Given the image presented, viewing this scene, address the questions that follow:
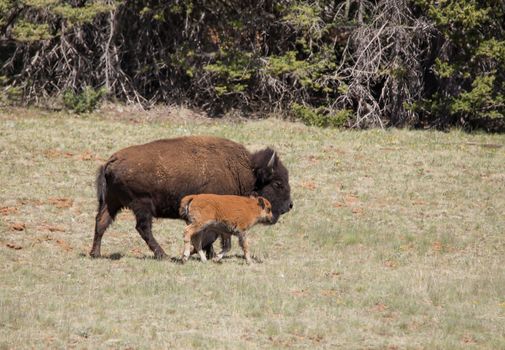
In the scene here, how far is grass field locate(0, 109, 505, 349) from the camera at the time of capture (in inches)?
456

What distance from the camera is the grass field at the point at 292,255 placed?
38.0 feet

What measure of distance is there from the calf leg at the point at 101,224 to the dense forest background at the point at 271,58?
14378 millimetres

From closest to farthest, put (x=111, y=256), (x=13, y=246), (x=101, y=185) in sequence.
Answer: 1. (x=101, y=185)
2. (x=111, y=256)
3. (x=13, y=246)

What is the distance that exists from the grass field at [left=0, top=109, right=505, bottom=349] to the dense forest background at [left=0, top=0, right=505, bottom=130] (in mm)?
2294

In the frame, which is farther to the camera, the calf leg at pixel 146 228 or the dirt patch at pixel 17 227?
the dirt patch at pixel 17 227

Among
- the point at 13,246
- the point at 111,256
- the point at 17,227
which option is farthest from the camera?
the point at 17,227

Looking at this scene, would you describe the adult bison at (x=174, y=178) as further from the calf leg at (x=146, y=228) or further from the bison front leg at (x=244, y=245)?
the bison front leg at (x=244, y=245)

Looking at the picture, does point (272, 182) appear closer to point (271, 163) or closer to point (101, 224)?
point (271, 163)

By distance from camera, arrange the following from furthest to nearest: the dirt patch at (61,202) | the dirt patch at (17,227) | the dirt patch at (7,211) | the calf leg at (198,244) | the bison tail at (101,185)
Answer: the dirt patch at (61,202) → the dirt patch at (7,211) → the dirt patch at (17,227) → the bison tail at (101,185) → the calf leg at (198,244)

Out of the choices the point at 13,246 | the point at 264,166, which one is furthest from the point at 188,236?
the point at 13,246

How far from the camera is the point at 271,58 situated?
31.0 m

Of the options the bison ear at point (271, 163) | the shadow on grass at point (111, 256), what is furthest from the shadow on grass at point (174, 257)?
the bison ear at point (271, 163)

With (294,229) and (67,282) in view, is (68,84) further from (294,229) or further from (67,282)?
(67,282)

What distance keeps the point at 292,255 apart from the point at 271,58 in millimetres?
14946
